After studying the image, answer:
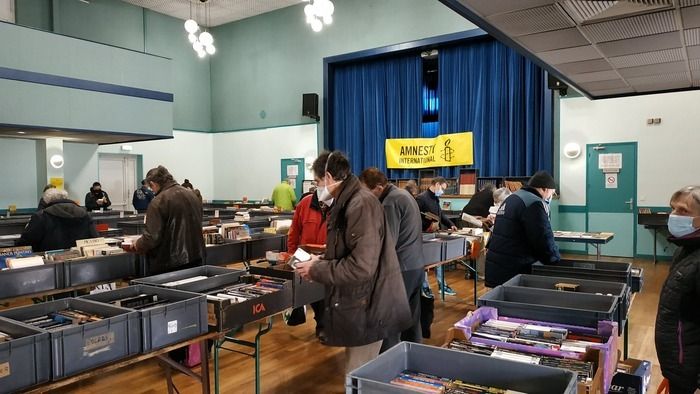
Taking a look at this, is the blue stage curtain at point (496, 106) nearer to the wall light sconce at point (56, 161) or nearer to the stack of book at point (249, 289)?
the stack of book at point (249, 289)

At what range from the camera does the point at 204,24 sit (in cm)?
1427

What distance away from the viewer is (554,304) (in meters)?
2.38

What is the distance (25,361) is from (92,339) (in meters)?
0.24

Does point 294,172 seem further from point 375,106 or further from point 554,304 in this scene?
point 554,304

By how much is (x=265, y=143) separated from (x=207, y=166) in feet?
7.34

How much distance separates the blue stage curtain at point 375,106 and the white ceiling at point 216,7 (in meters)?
2.36

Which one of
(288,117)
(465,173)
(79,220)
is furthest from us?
(288,117)

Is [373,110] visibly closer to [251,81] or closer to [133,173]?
[251,81]

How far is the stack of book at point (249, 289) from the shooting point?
2647 mm

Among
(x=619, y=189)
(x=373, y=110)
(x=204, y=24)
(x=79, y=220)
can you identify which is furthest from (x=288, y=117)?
(x=79, y=220)

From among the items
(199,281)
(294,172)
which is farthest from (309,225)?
(294,172)

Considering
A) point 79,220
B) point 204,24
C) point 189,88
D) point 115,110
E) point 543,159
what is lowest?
point 79,220

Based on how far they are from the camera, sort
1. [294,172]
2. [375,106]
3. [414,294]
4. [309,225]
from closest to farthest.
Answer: [414,294], [309,225], [375,106], [294,172]

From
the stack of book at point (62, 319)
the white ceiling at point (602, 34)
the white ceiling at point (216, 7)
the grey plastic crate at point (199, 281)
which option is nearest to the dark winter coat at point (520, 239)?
the white ceiling at point (602, 34)
